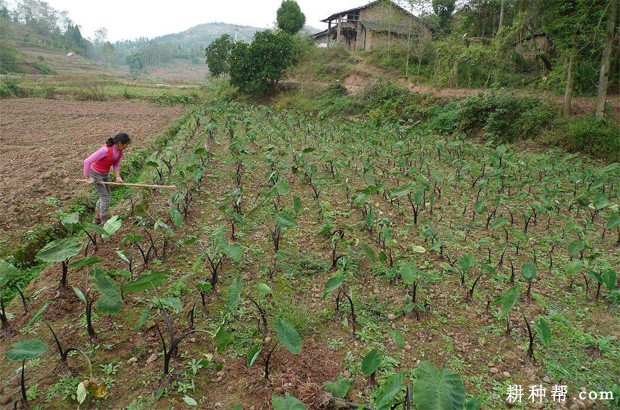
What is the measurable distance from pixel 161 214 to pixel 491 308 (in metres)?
4.43

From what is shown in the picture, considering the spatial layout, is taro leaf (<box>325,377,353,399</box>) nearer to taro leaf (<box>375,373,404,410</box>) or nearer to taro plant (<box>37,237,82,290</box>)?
taro leaf (<box>375,373,404,410</box>)

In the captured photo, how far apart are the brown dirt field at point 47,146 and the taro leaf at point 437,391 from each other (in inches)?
206

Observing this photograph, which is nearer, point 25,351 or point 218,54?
point 25,351

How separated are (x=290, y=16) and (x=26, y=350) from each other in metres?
30.3

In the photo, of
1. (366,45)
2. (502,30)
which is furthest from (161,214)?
(366,45)

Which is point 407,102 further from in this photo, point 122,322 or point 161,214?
point 122,322

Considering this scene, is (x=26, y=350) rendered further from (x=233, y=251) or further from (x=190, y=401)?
(x=233, y=251)

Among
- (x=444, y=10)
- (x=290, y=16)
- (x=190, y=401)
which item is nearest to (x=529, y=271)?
(x=190, y=401)

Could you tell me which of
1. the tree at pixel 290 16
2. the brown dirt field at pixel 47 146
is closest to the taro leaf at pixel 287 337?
the brown dirt field at pixel 47 146

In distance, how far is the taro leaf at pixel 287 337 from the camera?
258 cm

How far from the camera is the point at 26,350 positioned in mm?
2361

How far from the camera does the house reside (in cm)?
2118

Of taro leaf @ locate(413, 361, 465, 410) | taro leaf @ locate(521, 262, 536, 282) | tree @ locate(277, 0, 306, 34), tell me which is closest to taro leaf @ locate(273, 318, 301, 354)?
taro leaf @ locate(413, 361, 465, 410)

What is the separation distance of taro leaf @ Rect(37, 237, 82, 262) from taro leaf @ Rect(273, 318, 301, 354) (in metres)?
1.45
